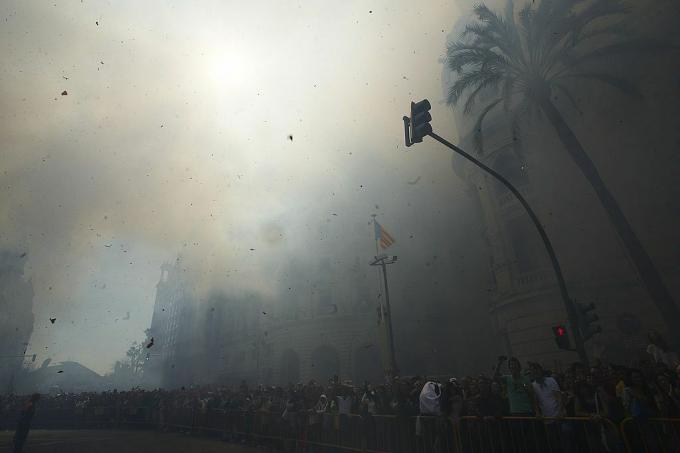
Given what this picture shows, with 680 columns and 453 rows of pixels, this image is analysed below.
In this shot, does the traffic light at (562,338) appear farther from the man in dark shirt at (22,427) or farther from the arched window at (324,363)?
the arched window at (324,363)

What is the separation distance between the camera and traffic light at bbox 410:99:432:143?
7.06m

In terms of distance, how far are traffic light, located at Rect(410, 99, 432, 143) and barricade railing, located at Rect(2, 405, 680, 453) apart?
16.8 ft

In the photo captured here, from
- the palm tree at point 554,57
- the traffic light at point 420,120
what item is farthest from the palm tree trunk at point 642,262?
the traffic light at point 420,120

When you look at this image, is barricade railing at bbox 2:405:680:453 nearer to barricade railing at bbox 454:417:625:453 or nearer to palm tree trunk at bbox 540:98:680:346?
barricade railing at bbox 454:417:625:453

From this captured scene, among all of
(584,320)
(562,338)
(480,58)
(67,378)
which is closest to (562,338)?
(562,338)

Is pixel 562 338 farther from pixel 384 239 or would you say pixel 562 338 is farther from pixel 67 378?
pixel 67 378

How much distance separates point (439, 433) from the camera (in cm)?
635

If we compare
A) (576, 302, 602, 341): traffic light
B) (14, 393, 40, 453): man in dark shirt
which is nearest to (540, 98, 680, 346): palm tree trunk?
(576, 302, 602, 341): traffic light

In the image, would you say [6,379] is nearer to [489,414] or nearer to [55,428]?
[55,428]

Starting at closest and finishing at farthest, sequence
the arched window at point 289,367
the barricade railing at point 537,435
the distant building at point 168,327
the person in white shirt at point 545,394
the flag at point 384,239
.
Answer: the barricade railing at point 537,435 → the person in white shirt at point 545,394 → the flag at point 384,239 → the arched window at point 289,367 → the distant building at point 168,327

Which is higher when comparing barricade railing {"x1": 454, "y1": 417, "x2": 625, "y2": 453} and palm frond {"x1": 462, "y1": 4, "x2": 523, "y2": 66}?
palm frond {"x1": 462, "y1": 4, "x2": 523, "y2": 66}

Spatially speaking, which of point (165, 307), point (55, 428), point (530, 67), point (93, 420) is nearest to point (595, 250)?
point (530, 67)

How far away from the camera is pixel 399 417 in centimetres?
724

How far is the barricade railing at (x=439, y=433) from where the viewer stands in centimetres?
462
